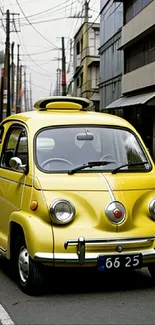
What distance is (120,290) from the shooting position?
21.4ft

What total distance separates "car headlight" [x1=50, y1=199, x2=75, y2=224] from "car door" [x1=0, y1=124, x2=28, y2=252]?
73 cm

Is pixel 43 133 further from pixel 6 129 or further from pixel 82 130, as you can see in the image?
pixel 6 129

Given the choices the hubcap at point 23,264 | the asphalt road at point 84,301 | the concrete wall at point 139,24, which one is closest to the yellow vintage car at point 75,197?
the hubcap at point 23,264

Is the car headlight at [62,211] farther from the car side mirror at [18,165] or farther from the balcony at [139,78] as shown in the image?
the balcony at [139,78]

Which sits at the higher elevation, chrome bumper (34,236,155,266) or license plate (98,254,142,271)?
chrome bumper (34,236,155,266)

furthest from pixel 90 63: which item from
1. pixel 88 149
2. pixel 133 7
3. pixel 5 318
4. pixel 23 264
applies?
pixel 5 318

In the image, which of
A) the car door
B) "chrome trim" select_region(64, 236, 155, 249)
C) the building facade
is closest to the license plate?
"chrome trim" select_region(64, 236, 155, 249)

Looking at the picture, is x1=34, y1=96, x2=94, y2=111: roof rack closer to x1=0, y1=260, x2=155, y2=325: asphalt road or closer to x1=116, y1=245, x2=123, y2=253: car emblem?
x1=0, y1=260, x2=155, y2=325: asphalt road

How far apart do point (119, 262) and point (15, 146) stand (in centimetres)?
235

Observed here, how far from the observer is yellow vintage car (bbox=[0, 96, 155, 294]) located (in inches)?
241

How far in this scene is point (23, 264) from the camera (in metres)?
A: 6.54

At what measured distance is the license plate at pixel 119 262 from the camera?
609 centimetres

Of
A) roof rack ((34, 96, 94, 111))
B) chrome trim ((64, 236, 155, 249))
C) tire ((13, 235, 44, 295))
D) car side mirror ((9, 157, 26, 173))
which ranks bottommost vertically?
tire ((13, 235, 44, 295))

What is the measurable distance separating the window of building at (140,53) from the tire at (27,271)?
1034 inches
